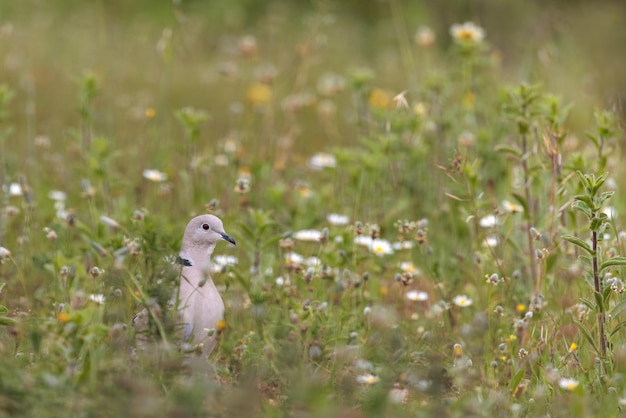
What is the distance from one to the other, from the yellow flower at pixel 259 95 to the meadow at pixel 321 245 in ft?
0.16

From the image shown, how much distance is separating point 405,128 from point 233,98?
286cm

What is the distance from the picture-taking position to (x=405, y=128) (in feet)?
17.6

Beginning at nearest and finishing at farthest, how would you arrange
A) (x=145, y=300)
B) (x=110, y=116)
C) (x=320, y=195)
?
1. (x=145, y=300)
2. (x=320, y=195)
3. (x=110, y=116)

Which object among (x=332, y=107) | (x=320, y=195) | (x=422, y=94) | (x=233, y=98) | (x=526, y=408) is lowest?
(x=526, y=408)

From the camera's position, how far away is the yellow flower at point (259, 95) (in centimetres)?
720

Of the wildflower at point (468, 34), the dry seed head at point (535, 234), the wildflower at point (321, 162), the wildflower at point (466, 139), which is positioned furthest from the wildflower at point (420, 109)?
the dry seed head at point (535, 234)

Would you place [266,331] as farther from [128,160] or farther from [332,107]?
[332,107]

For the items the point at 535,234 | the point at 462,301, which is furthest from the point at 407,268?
the point at 535,234

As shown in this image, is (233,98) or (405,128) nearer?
(405,128)

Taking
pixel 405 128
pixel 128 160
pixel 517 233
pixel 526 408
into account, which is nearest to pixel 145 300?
pixel 526 408

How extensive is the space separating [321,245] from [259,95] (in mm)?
3633

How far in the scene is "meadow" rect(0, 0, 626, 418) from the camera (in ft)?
8.79

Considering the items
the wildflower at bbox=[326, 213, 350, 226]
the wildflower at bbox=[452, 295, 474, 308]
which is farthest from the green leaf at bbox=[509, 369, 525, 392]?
the wildflower at bbox=[326, 213, 350, 226]

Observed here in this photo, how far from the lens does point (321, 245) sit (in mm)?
3953
